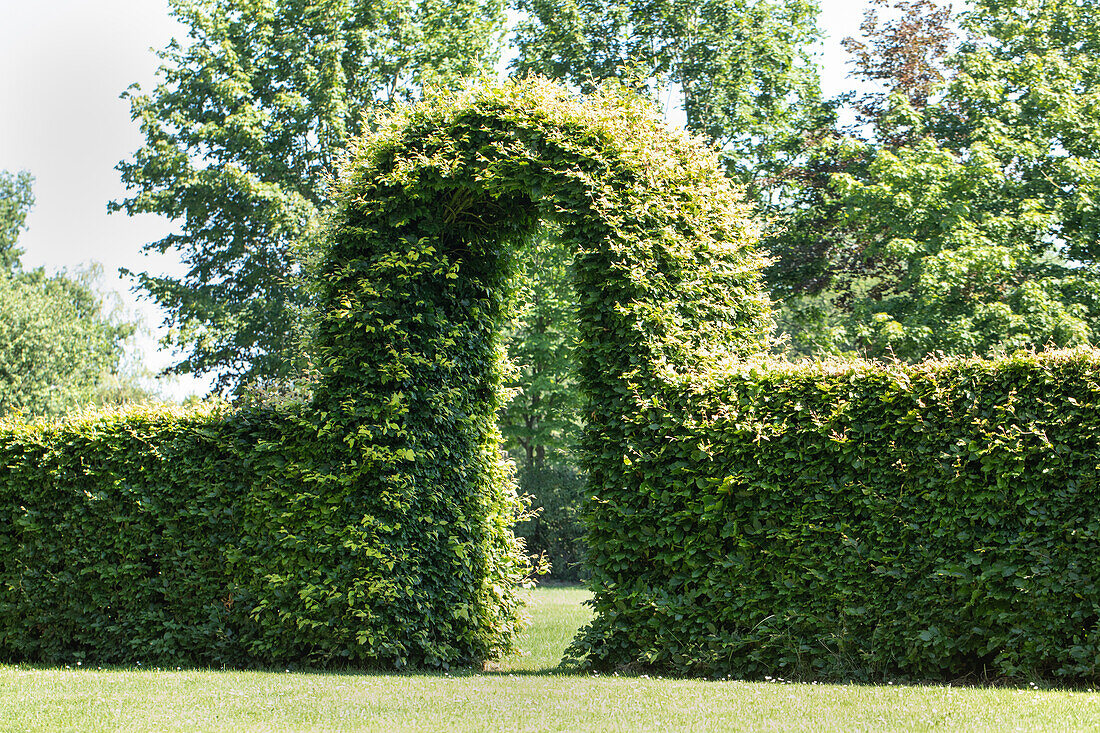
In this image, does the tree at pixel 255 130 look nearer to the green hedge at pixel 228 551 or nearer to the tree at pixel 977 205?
the tree at pixel 977 205

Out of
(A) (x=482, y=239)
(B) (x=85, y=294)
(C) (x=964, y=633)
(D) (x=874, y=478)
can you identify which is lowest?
(C) (x=964, y=633)

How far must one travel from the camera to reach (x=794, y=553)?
24.8ft

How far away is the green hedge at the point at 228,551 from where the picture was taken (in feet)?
28.2

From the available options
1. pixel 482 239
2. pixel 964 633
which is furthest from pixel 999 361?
pixel 482 239

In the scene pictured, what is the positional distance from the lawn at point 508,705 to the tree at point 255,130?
55.9 ft

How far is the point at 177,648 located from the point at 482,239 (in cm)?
531

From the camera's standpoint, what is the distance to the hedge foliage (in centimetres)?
852

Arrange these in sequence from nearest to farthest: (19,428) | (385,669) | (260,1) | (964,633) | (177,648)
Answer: (964,633), (385,669), (177,648), (19,428), (260,1)

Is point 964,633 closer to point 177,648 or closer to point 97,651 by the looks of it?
point 177,648

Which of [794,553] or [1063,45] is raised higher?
[1063,45]

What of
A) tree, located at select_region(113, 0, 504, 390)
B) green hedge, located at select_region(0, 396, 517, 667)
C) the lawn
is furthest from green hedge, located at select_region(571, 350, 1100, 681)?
tree, located at select_region(113, 0, 504, 390)

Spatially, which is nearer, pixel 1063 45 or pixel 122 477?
pixel 122 477

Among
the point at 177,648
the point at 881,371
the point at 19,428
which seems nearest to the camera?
the point at 881,371

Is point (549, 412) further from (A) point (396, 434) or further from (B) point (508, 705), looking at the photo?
(B) point (508, 705)
